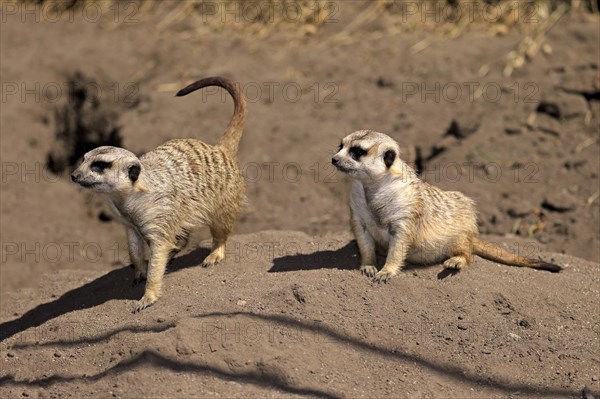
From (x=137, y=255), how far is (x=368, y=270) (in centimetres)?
137

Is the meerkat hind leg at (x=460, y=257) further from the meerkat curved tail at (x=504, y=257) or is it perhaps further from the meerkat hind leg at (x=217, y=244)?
the meerkat hind leg at (x=217, y=244)

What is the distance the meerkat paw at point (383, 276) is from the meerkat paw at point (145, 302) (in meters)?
1.13

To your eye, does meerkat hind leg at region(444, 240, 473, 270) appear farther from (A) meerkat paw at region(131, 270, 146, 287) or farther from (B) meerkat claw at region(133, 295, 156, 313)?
(A) meerkat paw at region(131, 270, 146, 287)

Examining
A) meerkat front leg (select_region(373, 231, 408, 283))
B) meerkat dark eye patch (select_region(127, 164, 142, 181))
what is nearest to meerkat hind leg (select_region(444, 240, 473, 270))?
meerkat front leg (select_region(373, 231, 408, 283))

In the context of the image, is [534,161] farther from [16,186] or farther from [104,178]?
[16,186]

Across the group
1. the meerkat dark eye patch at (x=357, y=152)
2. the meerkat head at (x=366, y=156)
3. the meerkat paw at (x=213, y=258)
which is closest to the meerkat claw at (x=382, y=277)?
the meerkat head at (x=366, y=156)

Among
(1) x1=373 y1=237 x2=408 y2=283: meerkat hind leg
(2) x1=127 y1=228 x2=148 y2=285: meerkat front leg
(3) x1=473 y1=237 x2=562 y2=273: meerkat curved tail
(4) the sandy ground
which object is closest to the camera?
(4) the sandy ground

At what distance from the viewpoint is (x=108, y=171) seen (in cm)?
460

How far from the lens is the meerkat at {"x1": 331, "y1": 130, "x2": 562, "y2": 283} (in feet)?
14.8

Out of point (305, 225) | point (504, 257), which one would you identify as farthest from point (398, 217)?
point (305, 225)

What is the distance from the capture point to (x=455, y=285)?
4.58 m

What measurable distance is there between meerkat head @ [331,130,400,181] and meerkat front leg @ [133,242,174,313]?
107cm

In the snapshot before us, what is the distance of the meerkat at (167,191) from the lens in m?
4.62

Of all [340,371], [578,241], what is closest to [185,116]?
[578,241]
